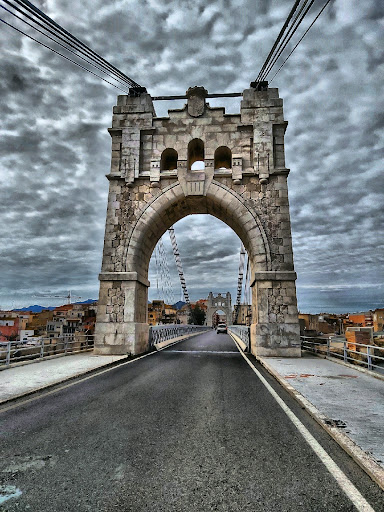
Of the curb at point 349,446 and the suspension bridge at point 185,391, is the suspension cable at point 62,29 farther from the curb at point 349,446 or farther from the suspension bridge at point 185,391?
the curb at point 349,446

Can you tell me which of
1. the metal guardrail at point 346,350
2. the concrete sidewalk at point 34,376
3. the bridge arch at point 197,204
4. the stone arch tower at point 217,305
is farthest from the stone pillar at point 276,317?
the stone arch tower at point 217,305

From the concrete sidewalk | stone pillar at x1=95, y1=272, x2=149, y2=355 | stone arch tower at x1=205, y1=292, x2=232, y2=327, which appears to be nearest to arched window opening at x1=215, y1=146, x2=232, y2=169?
stone pillar at x1=95, y1=272, x2=149, y2=355

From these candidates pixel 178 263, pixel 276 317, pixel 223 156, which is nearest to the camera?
pixel 276 317

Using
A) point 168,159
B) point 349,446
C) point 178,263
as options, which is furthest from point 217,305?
point 349,446

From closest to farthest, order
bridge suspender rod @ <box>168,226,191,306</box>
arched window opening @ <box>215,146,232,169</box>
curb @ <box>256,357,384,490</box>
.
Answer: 1. curb @ <box>256,357,384,490</box>
2. arched window opening @ <box>215,146,232,169</box>
3. bridge suspender rod @ <box>168,226,191,306</box>

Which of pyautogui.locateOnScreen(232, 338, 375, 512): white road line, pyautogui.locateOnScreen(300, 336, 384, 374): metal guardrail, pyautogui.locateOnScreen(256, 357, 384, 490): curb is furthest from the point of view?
pyautogui.locateOnScreen(300, 336, 384, 374): metal guardrail

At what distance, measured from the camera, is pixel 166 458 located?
11.0 ft

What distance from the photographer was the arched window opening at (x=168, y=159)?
627 inches

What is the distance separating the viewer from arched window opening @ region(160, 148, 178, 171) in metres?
15.9

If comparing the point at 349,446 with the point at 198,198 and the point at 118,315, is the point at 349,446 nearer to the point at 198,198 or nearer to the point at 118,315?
the point at 118,315

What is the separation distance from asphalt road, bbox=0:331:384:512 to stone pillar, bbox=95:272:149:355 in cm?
786

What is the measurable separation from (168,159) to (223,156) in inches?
117

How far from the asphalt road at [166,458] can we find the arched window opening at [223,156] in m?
12.6

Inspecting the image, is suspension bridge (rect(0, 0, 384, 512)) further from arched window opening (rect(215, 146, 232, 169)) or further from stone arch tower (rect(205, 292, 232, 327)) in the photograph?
stone arch tower (rect(205, 292, 232, 327))
